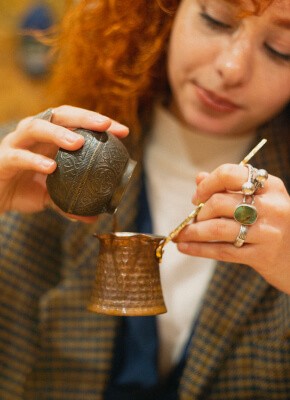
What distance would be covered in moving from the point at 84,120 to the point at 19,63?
1813 mm

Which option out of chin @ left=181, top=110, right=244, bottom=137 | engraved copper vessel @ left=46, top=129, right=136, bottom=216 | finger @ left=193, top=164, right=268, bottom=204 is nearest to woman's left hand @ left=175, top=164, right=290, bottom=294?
finger @ left=193, top=164, right=268, bottom=204

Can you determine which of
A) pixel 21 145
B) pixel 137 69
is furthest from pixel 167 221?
pixel 21 145

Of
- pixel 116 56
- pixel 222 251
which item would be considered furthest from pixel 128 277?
pixel 116 56

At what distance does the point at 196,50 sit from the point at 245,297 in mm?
566

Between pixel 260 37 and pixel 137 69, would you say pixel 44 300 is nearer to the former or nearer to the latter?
pixel 137 69

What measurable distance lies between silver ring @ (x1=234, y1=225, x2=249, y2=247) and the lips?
16.0 inches

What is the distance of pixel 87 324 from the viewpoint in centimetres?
145

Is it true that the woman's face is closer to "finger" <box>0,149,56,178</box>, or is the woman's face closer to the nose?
the nose

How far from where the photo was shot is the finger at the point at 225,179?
949 millimetres

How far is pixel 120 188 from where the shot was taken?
0.97m

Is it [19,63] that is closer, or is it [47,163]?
[47,163]

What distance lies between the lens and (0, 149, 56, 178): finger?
99cm

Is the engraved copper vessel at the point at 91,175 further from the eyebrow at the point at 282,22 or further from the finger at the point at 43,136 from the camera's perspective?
the eyebrow at the point at 282,22

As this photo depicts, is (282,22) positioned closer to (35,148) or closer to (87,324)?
(35,148)
